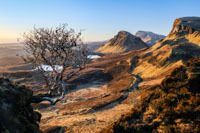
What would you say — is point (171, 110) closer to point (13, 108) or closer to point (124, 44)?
point (13, 108)

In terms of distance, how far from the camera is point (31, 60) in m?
12.8

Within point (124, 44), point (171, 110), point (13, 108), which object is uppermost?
point (124, 44)

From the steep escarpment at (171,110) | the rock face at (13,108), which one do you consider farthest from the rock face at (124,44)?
the rock face at (13,108)

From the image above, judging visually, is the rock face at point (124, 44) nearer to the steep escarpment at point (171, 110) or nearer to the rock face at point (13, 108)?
the steep escarpment at point (171, 110)

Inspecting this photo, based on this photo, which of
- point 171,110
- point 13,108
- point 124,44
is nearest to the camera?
point 13,108

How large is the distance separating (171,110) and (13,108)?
8.87 metres

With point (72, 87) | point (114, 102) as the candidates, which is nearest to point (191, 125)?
point (114, 102)

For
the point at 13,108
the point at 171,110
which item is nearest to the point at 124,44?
the point at 171,110

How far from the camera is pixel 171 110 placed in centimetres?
848

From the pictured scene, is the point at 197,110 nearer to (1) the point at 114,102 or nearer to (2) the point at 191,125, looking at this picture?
(2) the point at 191,125

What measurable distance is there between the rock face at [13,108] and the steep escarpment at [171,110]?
522 cm

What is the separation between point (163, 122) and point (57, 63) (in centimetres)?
1021

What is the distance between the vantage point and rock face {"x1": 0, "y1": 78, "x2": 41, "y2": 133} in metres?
6.09

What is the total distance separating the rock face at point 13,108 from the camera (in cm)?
609
